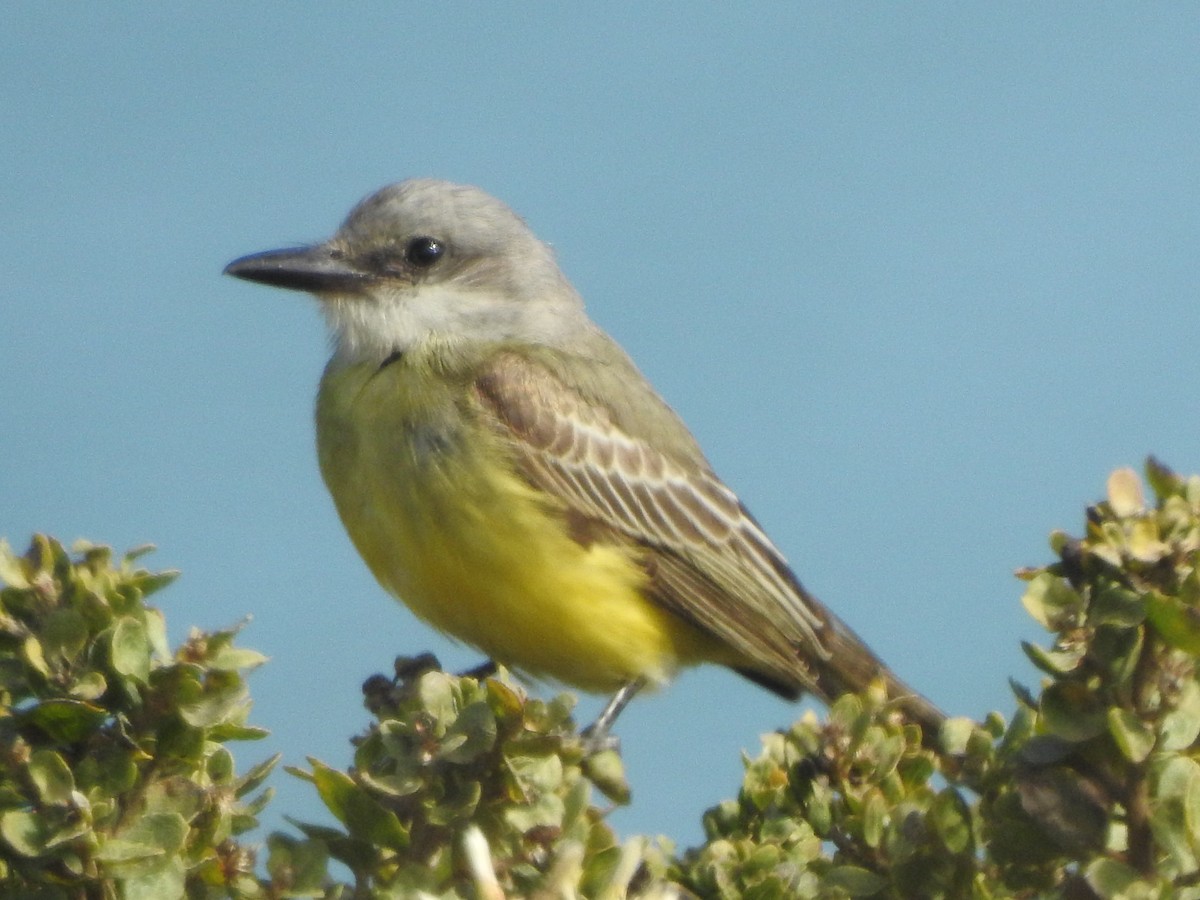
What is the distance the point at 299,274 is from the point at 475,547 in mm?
1547

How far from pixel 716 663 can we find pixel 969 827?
324 centimetres

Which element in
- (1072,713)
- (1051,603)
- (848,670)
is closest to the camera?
(1072,713)

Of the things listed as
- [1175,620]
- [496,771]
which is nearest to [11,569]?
[496,771]

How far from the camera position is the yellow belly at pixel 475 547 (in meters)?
5.10

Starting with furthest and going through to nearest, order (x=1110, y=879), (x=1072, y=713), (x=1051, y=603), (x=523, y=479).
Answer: (x=523, y=479)
(x=1051, y=603)
(x=1072, y=713)
(x=1110, y=879)

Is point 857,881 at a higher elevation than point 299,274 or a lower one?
lower

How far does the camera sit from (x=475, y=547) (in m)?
5.10

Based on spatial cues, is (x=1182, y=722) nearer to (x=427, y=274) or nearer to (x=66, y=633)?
(x=66, y=633)

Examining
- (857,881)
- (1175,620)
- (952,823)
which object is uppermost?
(1175,620)

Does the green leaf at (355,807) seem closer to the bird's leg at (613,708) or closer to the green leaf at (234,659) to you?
the green leaf at (234,659)

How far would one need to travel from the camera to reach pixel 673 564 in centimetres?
592

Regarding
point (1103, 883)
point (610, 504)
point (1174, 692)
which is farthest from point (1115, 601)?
point (610, 504)

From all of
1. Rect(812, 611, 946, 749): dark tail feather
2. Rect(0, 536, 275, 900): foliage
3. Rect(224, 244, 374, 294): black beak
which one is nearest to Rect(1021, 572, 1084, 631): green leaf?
Rect(0, 536, 275, 900): foliage

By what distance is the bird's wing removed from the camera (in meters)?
5.66
